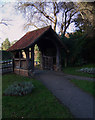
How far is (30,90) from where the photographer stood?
451 cm

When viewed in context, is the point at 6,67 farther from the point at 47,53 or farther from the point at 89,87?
the point at 89,87

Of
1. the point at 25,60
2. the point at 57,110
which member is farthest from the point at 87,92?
the point at 25,60

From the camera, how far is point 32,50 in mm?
8383

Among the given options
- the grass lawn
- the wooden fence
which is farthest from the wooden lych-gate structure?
the grass lawn

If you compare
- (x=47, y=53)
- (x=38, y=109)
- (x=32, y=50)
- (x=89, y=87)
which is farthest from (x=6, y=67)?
(x=89, y=87)

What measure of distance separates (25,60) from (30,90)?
424 cm

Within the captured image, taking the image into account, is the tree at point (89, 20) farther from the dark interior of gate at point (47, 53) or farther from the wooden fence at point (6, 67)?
the dark interior of gate at point (47, 53)

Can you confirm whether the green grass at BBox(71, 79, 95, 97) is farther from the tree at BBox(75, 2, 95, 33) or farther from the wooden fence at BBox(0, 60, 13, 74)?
the wooden fence at BBox(0, 60, 13, 74)

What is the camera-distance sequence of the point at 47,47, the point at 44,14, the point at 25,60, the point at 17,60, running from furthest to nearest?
the point at 44,14, the point at 47,47, the point at 17,60, the point at 25,60

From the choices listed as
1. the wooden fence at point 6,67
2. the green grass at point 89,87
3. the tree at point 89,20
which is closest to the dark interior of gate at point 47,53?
the wooden fence at point 6,67

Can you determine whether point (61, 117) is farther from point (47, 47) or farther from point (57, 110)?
point (47, 47)

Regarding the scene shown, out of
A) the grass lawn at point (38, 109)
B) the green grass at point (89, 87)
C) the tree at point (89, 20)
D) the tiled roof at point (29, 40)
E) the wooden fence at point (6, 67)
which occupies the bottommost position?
the grass lawn at point (38, 109)

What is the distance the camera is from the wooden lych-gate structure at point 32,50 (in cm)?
793

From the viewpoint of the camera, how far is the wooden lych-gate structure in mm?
7934
